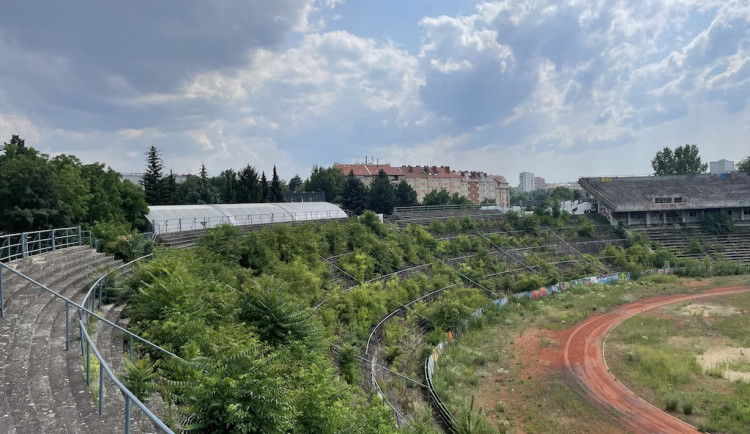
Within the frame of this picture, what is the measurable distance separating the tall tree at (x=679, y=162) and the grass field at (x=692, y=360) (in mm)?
63229

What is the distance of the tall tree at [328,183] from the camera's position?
7425cm

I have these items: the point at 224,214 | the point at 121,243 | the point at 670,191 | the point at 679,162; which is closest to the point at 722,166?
the point at 679,162

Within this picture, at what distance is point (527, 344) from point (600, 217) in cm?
3644

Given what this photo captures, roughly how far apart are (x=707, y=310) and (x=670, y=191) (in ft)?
106

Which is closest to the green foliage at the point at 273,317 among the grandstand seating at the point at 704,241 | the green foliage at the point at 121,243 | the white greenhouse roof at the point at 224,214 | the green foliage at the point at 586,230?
the green foliage at the point at 121,243

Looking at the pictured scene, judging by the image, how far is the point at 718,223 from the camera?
50062 millimetres

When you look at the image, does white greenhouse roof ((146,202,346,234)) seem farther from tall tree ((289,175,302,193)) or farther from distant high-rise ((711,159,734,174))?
distant high-rise ((711,159,734,174))

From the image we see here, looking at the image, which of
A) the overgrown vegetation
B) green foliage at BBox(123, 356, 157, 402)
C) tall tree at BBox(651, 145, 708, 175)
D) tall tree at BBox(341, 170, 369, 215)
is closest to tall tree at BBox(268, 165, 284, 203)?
tall tree at BBox(341, 170, 369, 215)

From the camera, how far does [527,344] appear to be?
78.6 ft

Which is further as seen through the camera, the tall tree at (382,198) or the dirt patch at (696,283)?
the tall tree at (382,198)

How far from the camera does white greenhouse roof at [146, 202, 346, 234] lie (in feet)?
95.0

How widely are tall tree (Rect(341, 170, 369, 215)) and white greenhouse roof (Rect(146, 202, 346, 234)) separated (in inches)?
654

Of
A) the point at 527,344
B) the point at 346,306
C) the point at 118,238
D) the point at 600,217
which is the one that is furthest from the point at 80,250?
the point at 600,217

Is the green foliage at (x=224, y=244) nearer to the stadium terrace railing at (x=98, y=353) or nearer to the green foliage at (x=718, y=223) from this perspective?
the stadium terrace railing at (x=98, y=353)
